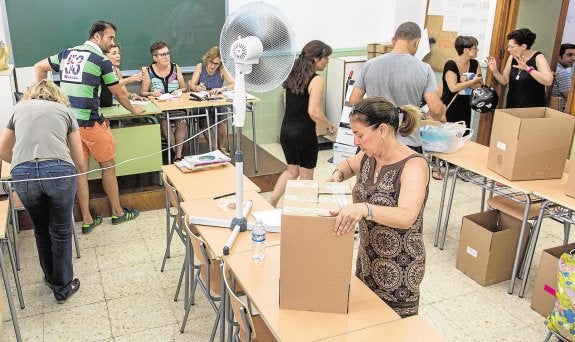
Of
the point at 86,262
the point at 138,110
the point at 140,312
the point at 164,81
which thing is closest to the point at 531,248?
the point at 140,312

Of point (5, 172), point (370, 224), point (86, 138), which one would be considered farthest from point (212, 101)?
point (370, 224)

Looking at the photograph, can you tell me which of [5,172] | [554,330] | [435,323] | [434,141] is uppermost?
[434,141]

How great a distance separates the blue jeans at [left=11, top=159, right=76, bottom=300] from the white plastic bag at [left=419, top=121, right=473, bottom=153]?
8.05ft

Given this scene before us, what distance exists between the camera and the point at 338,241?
1.72 meters

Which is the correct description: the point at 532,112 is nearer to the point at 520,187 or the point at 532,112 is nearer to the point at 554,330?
the point at 520,187

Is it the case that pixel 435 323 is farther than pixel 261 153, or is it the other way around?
pixel 261 153

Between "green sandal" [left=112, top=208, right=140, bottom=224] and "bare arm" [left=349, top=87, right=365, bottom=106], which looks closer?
"bare arm" [left=349, top=87, right=365, bottom=106]

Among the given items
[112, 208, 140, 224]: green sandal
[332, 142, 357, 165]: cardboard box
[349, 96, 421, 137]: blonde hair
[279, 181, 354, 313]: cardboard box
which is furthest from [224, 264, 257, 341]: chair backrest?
[332, 142, 357, 165]: cardboard box

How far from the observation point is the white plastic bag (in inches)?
147

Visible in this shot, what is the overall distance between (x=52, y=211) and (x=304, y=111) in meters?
1.85

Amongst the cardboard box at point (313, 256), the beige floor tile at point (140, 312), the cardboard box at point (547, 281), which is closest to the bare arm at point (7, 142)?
the beige floor tile at point (140, 312)

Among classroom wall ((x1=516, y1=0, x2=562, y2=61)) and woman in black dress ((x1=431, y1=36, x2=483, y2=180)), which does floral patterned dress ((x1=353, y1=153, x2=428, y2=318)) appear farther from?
classroom wall ((x1=516, y1=0, x2=562, y2=61))

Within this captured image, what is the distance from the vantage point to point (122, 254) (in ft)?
12.6

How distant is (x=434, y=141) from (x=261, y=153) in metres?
2.39
